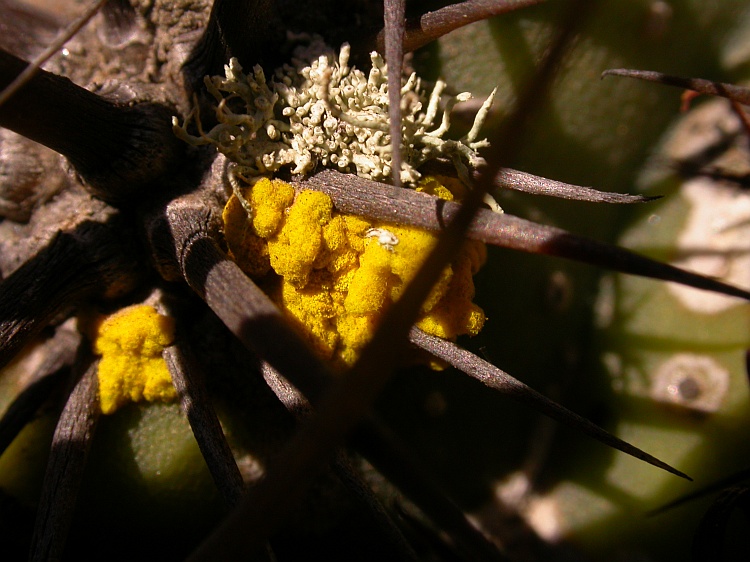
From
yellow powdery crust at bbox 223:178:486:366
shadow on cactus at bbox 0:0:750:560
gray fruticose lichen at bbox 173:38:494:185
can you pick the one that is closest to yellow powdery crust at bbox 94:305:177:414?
shadow on cactus at bbox 0:0:750:560

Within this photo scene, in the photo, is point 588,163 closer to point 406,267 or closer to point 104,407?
point 406,267

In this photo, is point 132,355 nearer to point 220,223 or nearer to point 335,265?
point 220,223

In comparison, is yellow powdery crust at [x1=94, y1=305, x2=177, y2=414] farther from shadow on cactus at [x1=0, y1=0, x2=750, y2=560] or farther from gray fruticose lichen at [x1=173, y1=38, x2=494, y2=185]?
gray fruticose lichen at [x1=173, y1=38, x2=494, y2=185]

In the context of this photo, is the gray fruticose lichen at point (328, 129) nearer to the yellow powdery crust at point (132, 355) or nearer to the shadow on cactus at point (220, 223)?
the shadow on cactus at point (220, 223)

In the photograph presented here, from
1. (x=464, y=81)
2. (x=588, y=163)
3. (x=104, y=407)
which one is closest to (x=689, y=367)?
(x=588, y=163)

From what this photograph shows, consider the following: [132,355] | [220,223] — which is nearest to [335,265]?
[220,223]

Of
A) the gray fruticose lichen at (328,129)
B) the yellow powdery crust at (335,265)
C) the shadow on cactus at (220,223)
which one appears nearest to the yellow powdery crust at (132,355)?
the shadow on cactus at (220,223)
